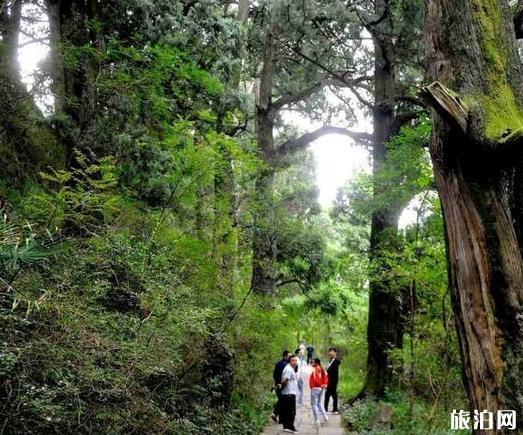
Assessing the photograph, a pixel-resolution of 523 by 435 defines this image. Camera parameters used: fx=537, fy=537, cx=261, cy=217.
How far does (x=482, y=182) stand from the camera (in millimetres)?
4125

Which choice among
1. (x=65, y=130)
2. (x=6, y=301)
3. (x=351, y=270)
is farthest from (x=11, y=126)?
(x=351, y=270)

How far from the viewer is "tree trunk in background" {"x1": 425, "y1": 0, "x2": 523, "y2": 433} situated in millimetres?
3854

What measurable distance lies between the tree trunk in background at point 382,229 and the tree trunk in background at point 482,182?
8071 mm

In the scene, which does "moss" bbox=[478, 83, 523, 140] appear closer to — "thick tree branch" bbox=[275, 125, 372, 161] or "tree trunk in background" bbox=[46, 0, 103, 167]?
"tree trunk in background" bbox=[46, 0, 103, 167]

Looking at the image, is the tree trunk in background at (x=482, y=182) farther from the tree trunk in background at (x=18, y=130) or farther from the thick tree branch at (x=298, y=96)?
the thick tree branch at (x=298, y=96)

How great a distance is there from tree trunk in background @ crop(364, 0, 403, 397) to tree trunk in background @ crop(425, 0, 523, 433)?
8.07m

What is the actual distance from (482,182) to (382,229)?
9113mm

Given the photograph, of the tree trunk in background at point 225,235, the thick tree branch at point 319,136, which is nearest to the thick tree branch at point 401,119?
the thick tree branch at point 319,136

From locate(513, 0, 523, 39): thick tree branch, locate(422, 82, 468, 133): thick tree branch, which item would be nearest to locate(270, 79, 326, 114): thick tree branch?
locate(513, 0, 523, 39): thick tree branch

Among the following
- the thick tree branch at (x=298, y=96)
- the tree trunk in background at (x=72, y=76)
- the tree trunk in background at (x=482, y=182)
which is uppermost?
the thick tree branch at (x=298, y=96)

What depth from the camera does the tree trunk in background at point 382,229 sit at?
1298 cm

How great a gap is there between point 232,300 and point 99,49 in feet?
16.8

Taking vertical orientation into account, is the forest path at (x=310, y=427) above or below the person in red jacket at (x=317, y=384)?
below

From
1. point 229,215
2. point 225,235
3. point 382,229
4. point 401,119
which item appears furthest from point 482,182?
point 401,119
